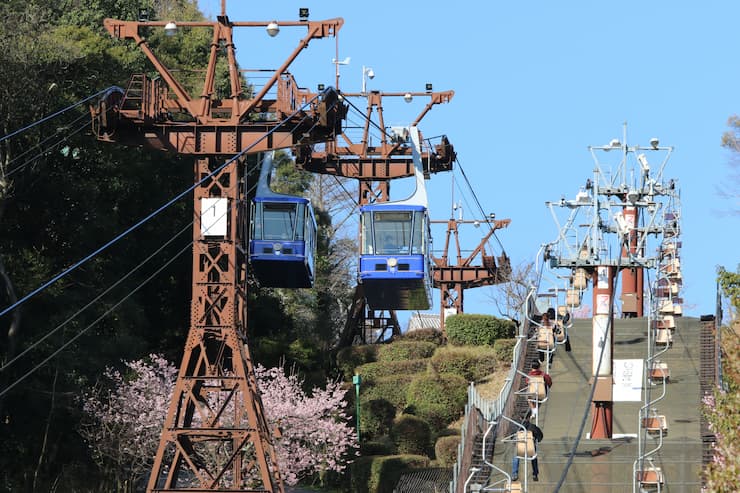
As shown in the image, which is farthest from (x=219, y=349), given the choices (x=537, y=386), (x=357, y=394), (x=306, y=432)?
(x=357, y=394)

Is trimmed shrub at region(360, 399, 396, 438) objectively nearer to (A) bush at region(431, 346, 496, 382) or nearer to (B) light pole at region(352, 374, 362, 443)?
(B) light pole at region(352, 374, 362, 443)

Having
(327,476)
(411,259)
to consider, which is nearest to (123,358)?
(327,476)

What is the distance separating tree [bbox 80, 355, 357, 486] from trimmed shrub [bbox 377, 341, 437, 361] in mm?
7340

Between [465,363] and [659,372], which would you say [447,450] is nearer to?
[659,372]

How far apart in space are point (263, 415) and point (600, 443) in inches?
303

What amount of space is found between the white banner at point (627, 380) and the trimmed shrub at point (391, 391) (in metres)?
10.2

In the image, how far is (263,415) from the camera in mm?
34594

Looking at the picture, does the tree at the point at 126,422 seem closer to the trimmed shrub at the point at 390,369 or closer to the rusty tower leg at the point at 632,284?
the trimmed shrub at the point at 390,369

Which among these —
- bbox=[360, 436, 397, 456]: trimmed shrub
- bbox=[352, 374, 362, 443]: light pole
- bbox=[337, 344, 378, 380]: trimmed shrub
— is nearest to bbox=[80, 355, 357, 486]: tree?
bbox=[360, 436, 397, 456]: trimmed shrub

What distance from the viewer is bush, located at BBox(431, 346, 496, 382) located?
2083 inches

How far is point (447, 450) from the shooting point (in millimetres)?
43750

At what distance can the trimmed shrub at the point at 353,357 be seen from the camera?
181 feet

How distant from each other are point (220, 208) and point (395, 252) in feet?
28.4

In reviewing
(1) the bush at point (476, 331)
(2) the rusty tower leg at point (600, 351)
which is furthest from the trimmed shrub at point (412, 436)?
(2) the rusty tower leg at point (600, 351)
